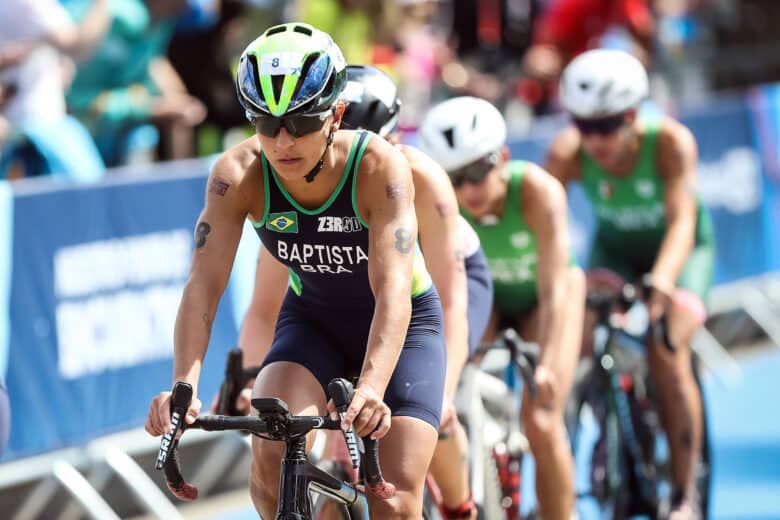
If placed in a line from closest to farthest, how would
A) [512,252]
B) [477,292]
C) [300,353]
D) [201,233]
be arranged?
[201,233] → [300,353] → [477,292] → [512,252]

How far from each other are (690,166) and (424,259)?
2.64 meters

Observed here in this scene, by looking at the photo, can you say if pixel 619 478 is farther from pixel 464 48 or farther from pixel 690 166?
pixel 464 48

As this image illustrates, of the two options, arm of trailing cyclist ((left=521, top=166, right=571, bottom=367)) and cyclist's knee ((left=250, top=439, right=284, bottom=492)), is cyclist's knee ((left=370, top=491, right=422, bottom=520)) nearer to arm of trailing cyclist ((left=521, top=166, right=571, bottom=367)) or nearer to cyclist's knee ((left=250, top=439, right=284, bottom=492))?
cyclist's knee ((left=250, top=439, right=284, bottom=492))

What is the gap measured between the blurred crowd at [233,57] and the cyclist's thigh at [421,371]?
3336 millimetres

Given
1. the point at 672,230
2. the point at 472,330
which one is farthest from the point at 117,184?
the point at 672,230

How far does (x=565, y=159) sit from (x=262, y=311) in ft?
9.10

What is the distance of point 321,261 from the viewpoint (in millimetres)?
4406

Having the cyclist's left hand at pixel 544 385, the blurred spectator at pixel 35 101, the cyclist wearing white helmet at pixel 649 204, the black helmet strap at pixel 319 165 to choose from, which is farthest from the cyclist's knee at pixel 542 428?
the blurred spectator at pixel 35 101

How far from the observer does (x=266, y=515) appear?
441cm

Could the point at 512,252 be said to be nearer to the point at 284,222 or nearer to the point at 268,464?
the point at 284,222

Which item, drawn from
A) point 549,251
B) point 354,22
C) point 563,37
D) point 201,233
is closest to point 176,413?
point 201,233

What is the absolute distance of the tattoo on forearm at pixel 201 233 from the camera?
420 cm

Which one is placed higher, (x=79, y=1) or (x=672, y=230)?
(x=79, y=1)

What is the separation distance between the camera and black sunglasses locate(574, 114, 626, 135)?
270 inches
